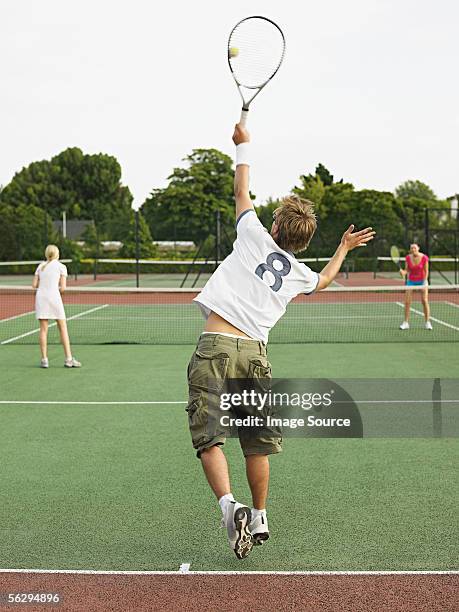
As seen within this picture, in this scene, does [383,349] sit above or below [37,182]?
below

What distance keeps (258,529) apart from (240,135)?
6.56 feet

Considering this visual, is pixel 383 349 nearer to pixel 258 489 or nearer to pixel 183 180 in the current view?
pixel 258 489

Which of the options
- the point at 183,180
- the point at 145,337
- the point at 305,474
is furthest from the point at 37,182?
the point at 305,474

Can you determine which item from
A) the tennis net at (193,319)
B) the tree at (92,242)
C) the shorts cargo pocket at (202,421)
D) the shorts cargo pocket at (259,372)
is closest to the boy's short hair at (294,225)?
the shorts cargo pocket at (259,372)

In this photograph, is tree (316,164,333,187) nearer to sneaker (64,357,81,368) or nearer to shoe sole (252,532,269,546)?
sneaker (64,357,81,368)

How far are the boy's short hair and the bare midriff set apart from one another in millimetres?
466

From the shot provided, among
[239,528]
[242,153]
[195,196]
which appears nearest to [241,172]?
[242,153]

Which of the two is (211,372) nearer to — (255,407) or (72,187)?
(255,407)

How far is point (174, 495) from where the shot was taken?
546 cm

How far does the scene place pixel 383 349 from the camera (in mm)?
13000

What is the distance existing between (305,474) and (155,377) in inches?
180

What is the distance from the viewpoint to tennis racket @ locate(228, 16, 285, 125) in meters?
5.70

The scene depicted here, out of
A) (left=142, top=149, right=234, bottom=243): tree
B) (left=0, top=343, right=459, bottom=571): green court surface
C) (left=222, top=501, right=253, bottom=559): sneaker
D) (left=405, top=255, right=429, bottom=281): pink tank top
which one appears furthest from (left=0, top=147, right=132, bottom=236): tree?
(left=222, top=501, right=253, bottom=559): sneaker

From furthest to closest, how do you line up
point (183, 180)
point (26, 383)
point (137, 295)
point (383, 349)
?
1. point (183, 180)
2. point (137, 295)
3. point (383, 349)
4. point (26, 383)
